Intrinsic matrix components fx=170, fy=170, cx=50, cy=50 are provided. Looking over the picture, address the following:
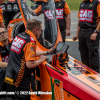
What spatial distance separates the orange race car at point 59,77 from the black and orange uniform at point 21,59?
170 millimetres

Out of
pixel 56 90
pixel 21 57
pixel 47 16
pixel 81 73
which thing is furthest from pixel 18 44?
pixel 81 73

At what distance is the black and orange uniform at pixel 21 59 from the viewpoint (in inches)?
80.5

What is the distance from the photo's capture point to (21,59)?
2.17 meters

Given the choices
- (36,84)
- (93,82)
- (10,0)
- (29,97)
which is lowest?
(29,97)

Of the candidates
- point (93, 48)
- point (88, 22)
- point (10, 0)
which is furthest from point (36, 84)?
point (10, 0)

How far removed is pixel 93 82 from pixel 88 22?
1.83m

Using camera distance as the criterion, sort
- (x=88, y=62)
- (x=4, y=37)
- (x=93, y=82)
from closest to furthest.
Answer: (x=93, y=82), (x=4, y=37), (x=88, y=62)

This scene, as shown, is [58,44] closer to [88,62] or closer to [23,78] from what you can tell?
[23,78]

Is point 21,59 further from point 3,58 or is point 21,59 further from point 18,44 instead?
point 3,58

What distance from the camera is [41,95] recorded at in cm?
245

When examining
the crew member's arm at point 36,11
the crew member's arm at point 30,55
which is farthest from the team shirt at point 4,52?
the crew member's arm at point 30,55

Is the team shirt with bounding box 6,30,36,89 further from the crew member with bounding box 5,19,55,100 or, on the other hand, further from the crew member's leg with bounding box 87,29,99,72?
the crew member's leg with bounding box 87,29,99,72

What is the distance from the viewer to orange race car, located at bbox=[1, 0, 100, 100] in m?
1.64

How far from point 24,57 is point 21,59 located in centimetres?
5
